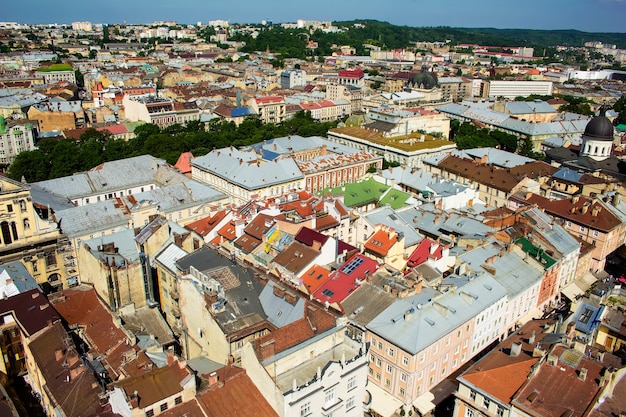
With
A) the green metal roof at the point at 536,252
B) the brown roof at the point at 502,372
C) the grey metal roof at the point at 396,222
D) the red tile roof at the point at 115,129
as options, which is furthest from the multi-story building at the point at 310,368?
the red tile roof at the point at 115,129

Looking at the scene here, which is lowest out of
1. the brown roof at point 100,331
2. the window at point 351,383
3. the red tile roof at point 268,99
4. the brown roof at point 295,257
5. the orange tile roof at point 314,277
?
the brown roof at point 100,331

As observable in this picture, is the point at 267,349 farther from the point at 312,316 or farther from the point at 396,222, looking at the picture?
the point at 396,222

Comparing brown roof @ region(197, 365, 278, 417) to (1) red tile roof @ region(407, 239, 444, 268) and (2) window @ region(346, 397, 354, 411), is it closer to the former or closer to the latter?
(2) window @ region(346, 397, 354, 411)

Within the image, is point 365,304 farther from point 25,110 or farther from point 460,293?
point 25,110

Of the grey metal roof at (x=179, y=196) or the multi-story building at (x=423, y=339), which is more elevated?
the grey metal roof at (x=179, y=196)

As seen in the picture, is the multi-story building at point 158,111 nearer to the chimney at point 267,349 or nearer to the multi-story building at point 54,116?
the multi-story building at point 54,116

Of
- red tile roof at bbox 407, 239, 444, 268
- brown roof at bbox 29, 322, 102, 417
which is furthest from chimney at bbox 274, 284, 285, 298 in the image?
red tile roof at bbox 407, 239, 444, 268
